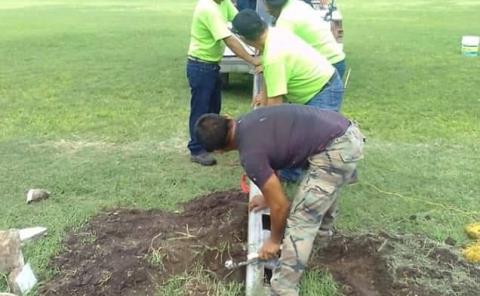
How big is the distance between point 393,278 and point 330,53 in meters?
2.08

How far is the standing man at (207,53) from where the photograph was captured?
6.23m

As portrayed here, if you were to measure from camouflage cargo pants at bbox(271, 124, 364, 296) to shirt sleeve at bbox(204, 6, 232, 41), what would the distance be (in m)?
2.58

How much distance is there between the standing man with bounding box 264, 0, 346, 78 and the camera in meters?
5.23

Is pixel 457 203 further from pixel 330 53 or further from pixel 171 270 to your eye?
pixel 171 270

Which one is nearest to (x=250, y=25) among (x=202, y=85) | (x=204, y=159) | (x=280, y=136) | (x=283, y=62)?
(x=283, y=62)

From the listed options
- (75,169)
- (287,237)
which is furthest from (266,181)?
(75,169)

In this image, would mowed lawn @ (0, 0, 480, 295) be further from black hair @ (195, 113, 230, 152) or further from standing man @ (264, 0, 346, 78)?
black hair @ (195, 113, 230, 152)

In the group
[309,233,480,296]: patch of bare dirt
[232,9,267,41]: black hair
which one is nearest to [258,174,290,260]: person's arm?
[309,233,480,296]: patch of bare dirt

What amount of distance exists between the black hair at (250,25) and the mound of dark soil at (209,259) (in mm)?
1351

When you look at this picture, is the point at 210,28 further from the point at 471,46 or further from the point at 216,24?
the point at 471,46

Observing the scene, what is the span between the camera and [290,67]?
4645 millimetres

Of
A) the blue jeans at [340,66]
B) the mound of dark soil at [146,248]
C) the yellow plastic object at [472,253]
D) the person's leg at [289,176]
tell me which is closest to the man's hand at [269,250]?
the mound of dark soil at [146,248]

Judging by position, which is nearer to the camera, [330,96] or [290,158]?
[290,158]

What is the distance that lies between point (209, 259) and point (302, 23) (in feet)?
6.48
